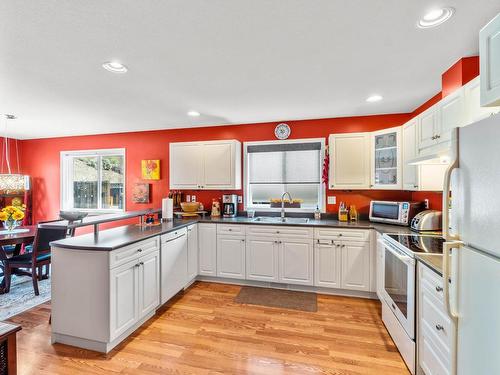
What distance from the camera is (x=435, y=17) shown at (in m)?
1.52

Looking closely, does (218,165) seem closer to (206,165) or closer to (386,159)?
(206,165)

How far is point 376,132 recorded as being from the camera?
3264 mm

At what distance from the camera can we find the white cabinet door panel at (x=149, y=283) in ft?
7.77

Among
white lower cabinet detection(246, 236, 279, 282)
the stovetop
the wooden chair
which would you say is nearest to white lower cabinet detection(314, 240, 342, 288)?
white lower cabinet detection(246, 236, 279, 282)

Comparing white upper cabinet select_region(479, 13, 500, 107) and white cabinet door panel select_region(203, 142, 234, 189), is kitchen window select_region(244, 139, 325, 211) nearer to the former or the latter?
white cabinet door panel select_region(203, 142, 234, 189)

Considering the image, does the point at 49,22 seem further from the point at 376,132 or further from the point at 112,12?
the point at 376,132

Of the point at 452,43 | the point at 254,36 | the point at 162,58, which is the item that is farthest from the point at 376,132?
the point at 162,58

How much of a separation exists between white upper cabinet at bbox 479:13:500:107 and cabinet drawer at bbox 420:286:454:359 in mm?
1146

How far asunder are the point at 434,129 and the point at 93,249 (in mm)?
3126

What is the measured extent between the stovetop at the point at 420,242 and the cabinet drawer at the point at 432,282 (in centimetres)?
22

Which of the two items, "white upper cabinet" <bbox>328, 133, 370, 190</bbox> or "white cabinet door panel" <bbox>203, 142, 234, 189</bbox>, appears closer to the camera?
"white upper cabinet" <bbox>328, 133, 370, 190</bbox>

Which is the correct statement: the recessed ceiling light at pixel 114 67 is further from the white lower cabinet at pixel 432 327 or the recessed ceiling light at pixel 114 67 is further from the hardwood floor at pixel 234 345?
the white lower cabinet at pixel 432 327

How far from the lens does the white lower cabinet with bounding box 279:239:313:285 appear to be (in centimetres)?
318

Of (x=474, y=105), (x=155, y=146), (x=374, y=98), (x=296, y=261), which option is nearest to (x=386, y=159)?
(x=374, y=98)
